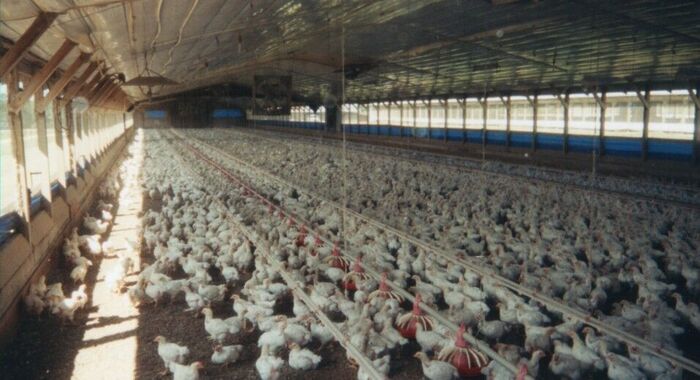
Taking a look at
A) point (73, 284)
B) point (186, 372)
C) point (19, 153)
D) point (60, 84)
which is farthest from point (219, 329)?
point (60, 84)

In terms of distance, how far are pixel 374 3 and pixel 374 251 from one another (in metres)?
5.04

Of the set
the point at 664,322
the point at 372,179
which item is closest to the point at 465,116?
the point at 372,179

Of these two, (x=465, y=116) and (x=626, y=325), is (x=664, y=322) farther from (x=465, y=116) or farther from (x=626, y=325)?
(x=465, y=116)

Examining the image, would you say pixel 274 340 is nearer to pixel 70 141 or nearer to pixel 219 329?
pixel 219 329

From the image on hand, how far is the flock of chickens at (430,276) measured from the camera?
542 centimetres

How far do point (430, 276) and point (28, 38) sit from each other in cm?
589

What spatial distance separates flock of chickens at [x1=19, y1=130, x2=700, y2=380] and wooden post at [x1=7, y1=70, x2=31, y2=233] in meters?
1.16

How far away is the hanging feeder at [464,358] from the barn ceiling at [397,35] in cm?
440

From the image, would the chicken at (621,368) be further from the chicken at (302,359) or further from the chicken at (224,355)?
the chicken at (224,355)

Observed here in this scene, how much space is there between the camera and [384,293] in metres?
6.91

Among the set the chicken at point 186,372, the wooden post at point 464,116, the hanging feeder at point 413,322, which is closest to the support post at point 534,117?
the wooden post at point 464,116

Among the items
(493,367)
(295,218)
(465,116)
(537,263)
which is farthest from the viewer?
(465,116)

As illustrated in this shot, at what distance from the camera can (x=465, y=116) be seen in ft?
97.0

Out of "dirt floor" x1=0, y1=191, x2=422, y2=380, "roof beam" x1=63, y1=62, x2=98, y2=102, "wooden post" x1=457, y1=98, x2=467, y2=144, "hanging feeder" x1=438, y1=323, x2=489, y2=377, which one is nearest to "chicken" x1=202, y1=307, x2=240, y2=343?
"dirt floor" x1=0, y1=191, x2=422, y2=380
